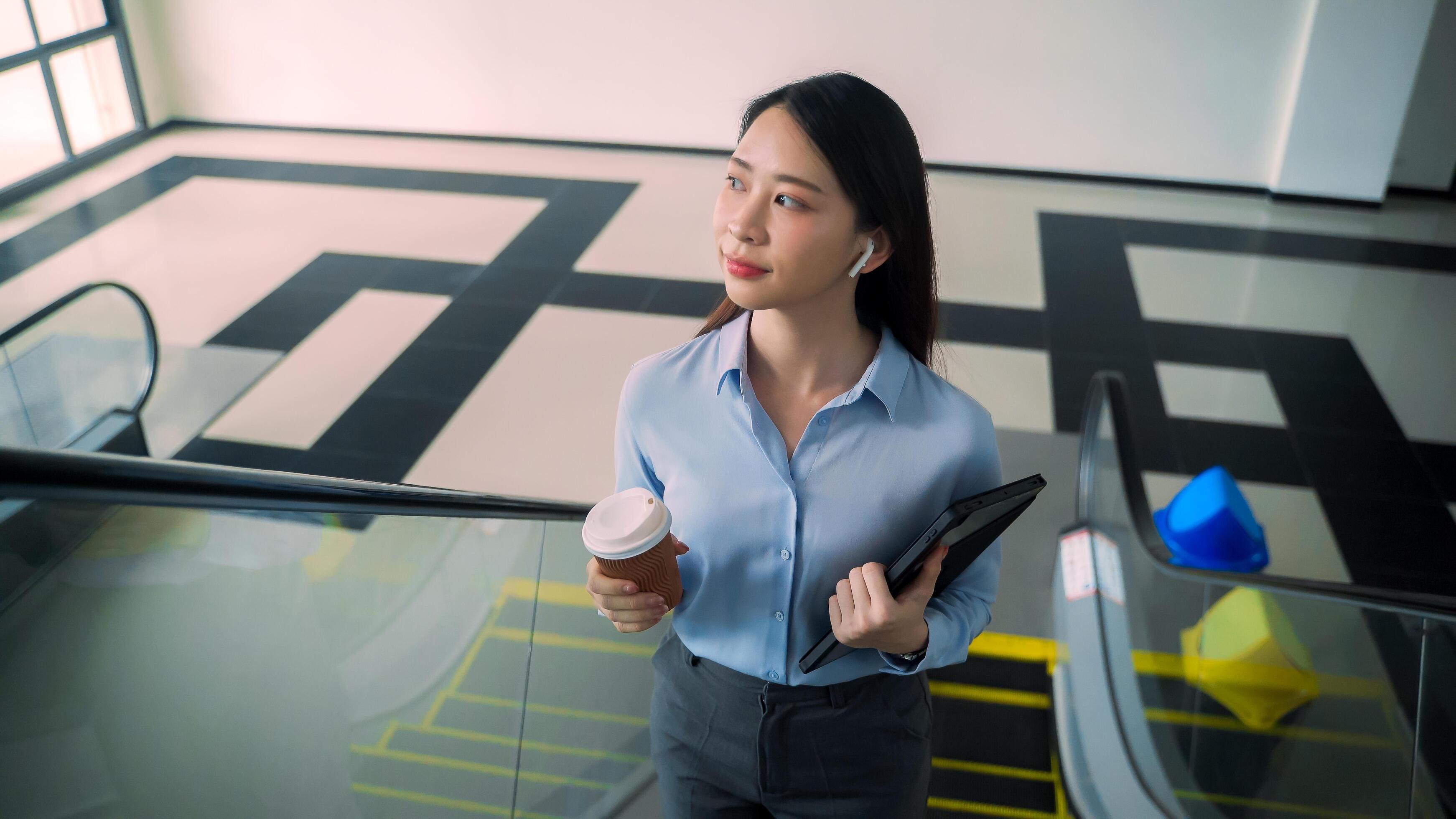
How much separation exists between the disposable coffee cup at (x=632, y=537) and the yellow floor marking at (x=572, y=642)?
0.60 metres

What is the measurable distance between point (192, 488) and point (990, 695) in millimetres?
3007

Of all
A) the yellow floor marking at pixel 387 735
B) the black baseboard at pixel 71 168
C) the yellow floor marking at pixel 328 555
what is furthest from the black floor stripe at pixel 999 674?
the black baseboard at pixel 71 168

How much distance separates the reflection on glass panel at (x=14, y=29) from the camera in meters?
7.32

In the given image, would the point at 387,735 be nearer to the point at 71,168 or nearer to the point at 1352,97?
the point at 1352,97

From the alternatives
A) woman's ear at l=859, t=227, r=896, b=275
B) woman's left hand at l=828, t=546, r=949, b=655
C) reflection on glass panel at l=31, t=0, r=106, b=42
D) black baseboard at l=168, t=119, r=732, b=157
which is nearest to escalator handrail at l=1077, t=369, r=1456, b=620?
woman's left hand at l=828, t=546, r=949, b=655

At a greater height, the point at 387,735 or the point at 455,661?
the point at 387,735

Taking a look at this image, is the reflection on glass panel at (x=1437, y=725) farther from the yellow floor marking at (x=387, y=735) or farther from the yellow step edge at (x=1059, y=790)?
the yellow floor marking at (x=387, y=735)

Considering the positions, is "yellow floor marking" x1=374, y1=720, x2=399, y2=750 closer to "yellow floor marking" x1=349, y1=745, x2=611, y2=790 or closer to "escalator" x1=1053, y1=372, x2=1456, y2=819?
"yellow floor marking" x1=349, y1=745, x2=611, y2=790

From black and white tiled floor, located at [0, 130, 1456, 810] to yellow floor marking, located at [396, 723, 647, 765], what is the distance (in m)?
1.75

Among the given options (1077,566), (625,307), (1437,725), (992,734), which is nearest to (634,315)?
(625,307)

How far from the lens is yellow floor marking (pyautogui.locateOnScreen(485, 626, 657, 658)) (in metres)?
1.92

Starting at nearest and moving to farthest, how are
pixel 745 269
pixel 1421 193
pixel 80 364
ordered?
pixel 745 269, pixel 80 364, pixel 1421 193

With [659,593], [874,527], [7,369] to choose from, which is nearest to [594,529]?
[659,593]

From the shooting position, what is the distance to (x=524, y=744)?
1.96 meters
